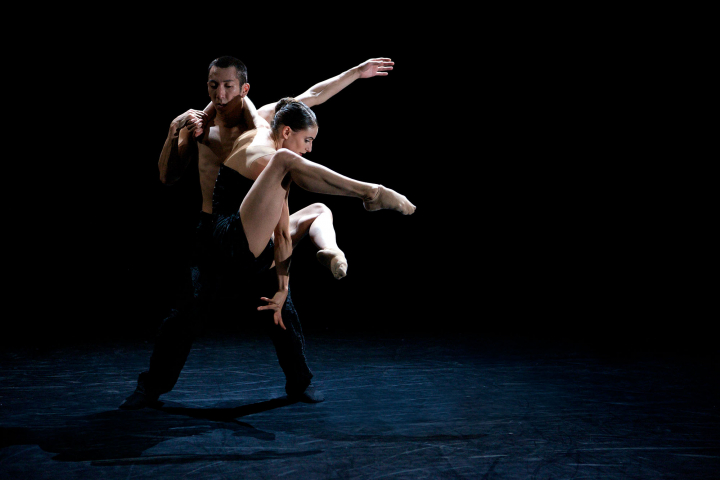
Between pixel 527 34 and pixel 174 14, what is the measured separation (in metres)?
2.52

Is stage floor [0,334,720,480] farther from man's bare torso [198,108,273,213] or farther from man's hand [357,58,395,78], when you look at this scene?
man's hand [357,58,395,78]

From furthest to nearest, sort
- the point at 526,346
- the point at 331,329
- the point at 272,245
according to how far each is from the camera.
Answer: the point at 331,329 < the point at 526,346 < the point at 272,245

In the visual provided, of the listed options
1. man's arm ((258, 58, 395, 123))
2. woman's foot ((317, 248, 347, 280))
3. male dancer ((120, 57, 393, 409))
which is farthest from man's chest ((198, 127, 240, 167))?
woman's foot ((317, 248, 347, 280))

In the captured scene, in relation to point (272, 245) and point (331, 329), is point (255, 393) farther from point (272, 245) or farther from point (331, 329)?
point (331, 329)

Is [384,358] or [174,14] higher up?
[174,14]

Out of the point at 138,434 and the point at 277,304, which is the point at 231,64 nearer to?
the point at 277,304

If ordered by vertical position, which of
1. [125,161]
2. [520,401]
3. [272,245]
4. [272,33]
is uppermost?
[272,33]

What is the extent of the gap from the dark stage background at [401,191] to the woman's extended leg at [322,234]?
1.68 metres

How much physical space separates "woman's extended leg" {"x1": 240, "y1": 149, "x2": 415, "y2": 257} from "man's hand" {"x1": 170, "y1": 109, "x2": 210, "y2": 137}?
36cm

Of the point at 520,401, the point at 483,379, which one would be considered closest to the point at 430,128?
the point at 483,379

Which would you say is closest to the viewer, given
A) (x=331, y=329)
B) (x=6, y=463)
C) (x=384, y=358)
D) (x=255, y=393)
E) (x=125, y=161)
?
(x=6, y=463)

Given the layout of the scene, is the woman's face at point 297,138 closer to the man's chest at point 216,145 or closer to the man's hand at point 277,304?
the man's chest at point 216,145

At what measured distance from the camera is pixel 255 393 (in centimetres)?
262

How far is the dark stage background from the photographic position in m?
4.48
